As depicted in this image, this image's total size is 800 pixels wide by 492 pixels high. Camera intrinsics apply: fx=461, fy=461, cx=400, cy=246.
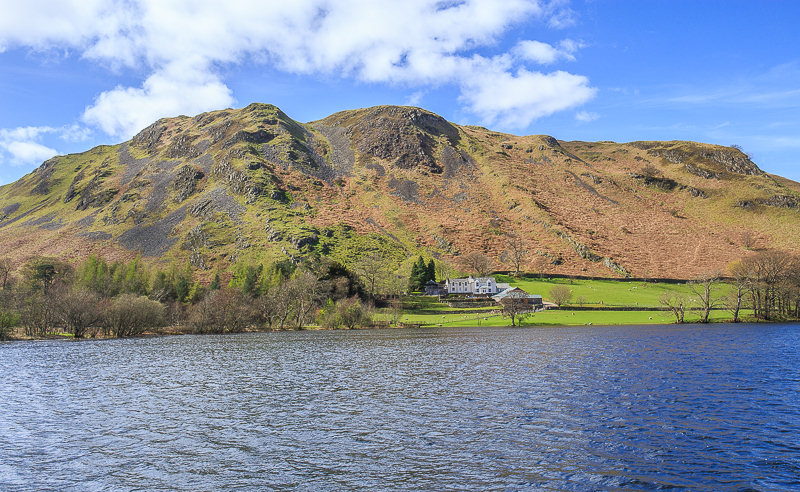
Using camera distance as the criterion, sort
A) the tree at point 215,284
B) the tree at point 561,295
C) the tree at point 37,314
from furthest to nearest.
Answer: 1. the tree at point 215,284
2. the tree at point 561,295
3. the tree at point 37,314

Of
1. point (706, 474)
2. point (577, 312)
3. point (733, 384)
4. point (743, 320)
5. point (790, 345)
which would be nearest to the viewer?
point (706, 474)

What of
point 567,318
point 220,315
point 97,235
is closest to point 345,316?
point 220,315

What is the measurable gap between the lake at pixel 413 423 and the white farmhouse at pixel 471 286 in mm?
91236

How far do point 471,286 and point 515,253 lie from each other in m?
30.7

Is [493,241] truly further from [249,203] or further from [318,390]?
[318,390]

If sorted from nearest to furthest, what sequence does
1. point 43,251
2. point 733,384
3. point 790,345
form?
point 733,384
point 790,345
point 43,251

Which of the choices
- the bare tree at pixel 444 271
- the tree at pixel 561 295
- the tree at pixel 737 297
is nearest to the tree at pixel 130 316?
the bare tree at pixel 444 271

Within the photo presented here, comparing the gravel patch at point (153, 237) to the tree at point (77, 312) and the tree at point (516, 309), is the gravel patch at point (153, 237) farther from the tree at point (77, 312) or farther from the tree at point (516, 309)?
the tree at point (516, 309)

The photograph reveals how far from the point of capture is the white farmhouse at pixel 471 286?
144m

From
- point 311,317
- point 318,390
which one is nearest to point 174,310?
point 311,317

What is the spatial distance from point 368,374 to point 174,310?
315 feet

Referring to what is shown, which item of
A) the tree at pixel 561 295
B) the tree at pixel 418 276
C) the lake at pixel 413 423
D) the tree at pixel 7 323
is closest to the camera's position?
the lake at pixel 413 423

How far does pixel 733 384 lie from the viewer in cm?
3506

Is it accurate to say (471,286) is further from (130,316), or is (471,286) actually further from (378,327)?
(130,316)
